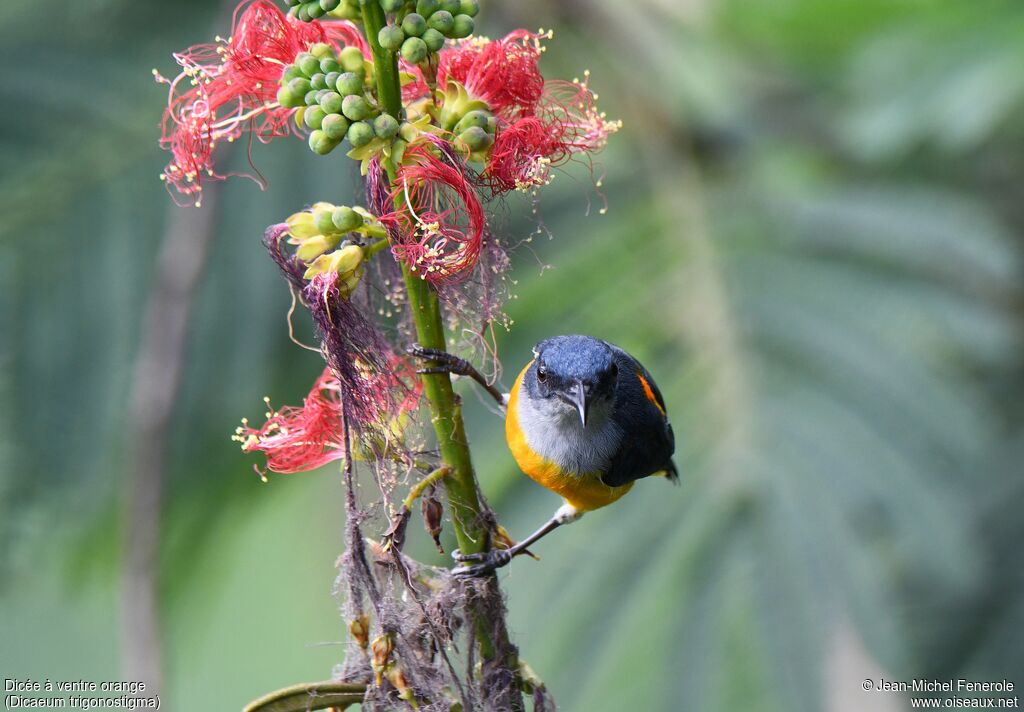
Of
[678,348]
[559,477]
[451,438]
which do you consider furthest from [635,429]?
[678,348]

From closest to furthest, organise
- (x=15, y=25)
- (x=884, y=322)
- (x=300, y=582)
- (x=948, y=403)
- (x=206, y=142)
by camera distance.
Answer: (x=206, y=142)
(x=948, y=403)
(x=884, y=322)
(x=15, y=25)
(x=300, y=582)

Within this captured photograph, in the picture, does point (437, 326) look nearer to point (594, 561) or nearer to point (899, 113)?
point (594, 561)

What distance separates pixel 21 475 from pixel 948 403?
3.11 meters

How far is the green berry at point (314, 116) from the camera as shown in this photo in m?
1.54

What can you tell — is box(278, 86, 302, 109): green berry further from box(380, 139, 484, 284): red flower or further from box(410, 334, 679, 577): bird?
box(410, 334, 679, 577): bird

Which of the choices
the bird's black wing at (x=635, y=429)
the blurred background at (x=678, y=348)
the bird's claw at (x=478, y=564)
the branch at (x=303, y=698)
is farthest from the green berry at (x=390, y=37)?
the bird's black wing at (x=635, y=429)

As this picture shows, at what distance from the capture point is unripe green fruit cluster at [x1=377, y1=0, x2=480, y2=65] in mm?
1490

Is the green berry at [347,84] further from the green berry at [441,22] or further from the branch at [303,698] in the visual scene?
the branch at [303,698]

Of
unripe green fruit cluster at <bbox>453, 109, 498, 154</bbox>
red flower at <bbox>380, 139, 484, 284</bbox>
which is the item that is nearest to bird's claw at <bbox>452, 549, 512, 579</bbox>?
red flower at <bbox>380, 139, 484, 284</bbox>

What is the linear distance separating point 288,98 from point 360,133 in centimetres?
17

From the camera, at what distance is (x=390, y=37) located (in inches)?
57.9

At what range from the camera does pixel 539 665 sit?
3379mm

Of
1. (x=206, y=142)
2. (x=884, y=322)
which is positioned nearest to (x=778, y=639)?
(x=884, y=322)

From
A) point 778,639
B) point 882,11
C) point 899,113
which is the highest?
point 882,11
